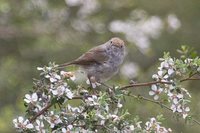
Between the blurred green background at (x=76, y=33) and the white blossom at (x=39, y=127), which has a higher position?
the blurred green background at (x=76, y=33)

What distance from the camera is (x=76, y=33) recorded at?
10680 mm

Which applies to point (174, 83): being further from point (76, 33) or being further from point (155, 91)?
point (76, 33)

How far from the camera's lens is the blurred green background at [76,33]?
9.91 metres

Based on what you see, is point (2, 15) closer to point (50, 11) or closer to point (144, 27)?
point (50, 11)

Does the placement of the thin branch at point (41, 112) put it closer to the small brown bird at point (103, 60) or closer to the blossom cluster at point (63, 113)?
the blossom cluster at point (63, 113)

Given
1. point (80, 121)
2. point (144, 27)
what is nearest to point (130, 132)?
point (80, 121)

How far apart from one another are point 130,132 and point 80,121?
23 centimetres

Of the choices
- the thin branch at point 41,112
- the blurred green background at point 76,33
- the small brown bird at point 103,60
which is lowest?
the thin branch at point 41,112

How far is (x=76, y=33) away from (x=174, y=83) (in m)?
7.73

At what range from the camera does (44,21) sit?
10578 mm

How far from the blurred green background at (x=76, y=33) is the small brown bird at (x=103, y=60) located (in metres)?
5.52

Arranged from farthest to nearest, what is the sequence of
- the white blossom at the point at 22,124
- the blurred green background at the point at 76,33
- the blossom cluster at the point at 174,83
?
the blurred green background at the point at 76,33 < the blossom cluster at the point at 174,83 < the white blossom at the point at 22,124

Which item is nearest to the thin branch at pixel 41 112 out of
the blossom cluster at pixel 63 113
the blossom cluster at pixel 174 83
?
the blossom cluster at pixel 63 113

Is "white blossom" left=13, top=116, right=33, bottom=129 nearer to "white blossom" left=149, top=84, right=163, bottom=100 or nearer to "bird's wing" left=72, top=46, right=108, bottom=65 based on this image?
"white blossom" left=149, top=84, right=163, bottom=100
